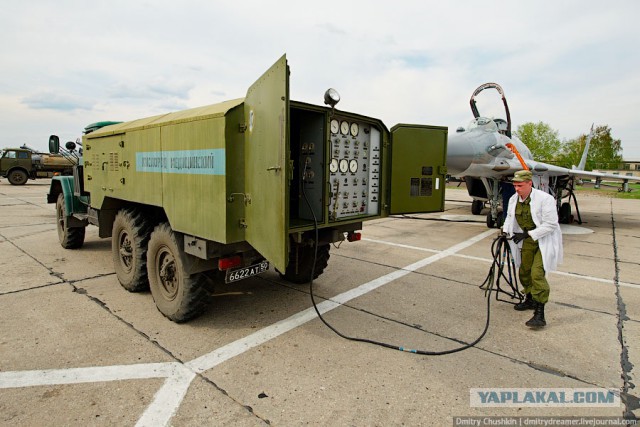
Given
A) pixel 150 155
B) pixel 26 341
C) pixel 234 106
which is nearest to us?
pixel 234 106

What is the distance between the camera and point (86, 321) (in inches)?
167

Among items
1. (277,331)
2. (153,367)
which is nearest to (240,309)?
(277,331)

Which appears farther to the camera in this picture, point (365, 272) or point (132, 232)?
point (365, 272)

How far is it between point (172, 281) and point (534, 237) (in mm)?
4226

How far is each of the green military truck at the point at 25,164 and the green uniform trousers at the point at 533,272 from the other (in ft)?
91.8

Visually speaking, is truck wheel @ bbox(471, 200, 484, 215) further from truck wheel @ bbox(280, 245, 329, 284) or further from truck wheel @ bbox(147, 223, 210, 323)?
truck wheel @ bbox(147, 223, 210, 323)

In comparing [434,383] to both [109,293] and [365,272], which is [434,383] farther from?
[109,293]

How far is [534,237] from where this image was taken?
4305mm

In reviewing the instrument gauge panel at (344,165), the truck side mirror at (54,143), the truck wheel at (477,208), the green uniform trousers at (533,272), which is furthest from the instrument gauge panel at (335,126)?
the truck wheel at (477,208)

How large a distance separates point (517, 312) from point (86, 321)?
206 inches

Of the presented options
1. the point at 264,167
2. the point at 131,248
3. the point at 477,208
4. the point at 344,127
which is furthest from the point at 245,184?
the point at 477,208

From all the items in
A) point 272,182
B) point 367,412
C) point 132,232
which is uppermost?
point 272,182

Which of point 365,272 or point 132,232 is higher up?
point 132,232

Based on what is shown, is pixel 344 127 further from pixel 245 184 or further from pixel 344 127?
pixel 245 184
